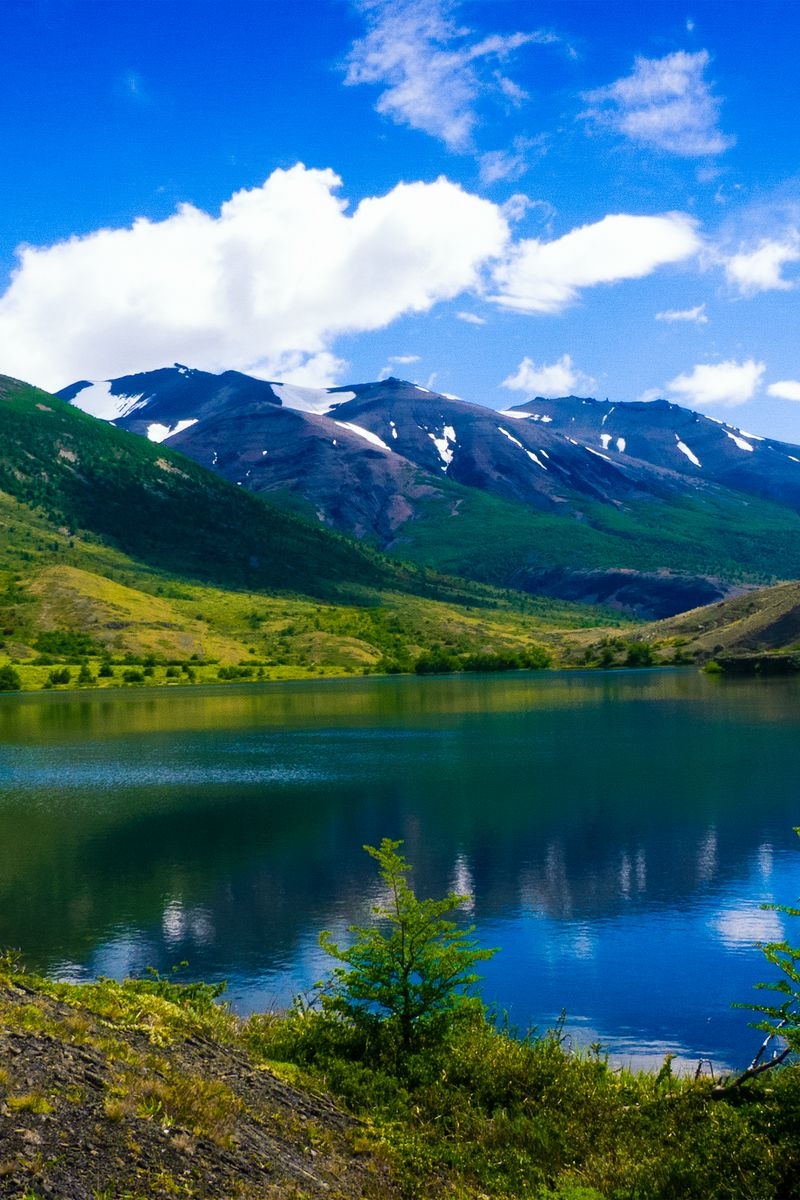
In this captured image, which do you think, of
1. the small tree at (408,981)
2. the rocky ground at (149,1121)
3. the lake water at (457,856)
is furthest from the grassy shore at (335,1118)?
the lake water at (457,856)

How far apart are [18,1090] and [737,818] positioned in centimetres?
6165

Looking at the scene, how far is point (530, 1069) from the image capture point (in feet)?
77.4

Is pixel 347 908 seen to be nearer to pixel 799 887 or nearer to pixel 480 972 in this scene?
pixel 480 972

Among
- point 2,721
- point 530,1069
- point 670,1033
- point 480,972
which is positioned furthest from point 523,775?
point 2,721

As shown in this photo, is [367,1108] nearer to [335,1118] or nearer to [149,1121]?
[335,1118]

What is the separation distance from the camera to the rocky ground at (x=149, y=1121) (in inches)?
582

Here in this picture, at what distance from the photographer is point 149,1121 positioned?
16562mm

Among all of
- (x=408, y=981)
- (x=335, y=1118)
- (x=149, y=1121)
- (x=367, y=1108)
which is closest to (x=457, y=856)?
(x=408, y=981)

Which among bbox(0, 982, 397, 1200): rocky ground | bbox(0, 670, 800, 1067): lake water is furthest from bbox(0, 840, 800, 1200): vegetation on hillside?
bbox(0, 670, 800, 1067): lake water

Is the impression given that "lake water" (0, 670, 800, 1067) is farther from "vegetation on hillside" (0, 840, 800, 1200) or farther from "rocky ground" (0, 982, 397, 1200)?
"rocky ground" (0, 982, 397, 1200)

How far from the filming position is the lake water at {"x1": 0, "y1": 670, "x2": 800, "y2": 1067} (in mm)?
37375

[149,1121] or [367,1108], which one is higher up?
[149,1121]

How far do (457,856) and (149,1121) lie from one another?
1691 inches

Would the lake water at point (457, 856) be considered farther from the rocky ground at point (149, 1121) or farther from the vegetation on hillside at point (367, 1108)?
the rocky ground at point (149, 1121)
